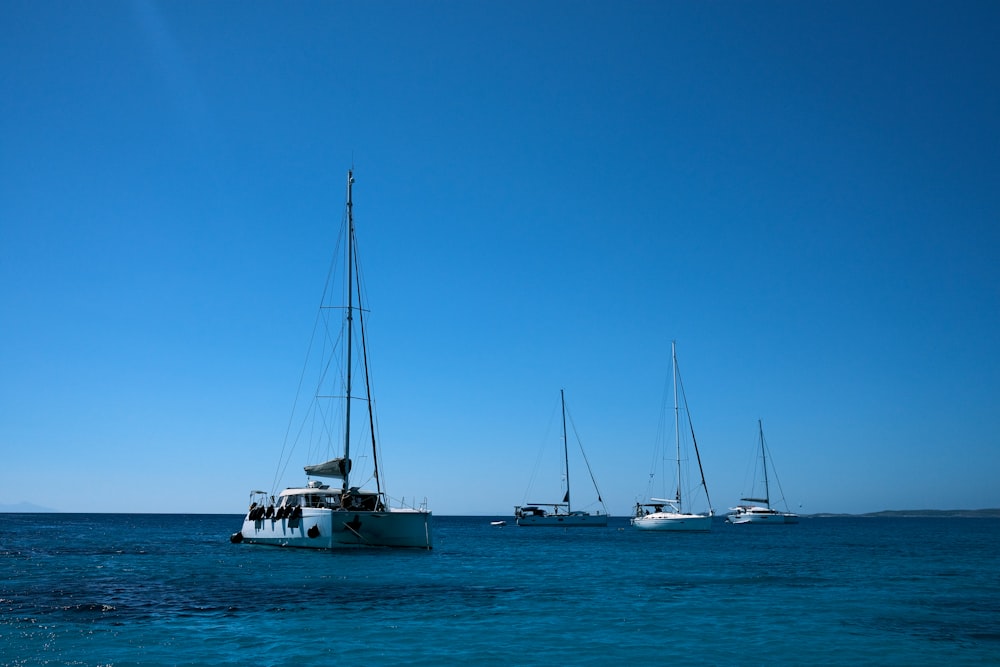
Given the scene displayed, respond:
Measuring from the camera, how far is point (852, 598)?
Answer: 2788cm

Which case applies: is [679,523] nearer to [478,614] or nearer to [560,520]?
[560,520]

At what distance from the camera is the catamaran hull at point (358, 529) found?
136 ft

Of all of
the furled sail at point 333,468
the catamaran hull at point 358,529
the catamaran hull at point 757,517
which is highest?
the furled sail at point 333,468

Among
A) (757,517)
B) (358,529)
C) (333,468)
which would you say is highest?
(333,468)

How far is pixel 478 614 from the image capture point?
22.9 metres

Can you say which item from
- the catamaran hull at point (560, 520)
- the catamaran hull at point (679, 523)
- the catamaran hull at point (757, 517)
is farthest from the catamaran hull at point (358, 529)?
the catamaran hull at point (757, 517)

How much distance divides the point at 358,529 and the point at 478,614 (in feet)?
65.3

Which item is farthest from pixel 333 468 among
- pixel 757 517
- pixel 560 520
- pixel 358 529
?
pixel 757 517

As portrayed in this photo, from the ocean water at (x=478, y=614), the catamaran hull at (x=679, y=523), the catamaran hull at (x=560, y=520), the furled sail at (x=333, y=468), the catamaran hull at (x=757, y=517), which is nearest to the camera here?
the ocean water at (x=478, y=614)

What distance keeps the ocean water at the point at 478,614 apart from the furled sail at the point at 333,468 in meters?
6.79

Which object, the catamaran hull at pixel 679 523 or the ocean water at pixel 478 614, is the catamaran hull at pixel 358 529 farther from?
the catamaran hull at pixel 679 523

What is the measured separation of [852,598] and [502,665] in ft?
55.9

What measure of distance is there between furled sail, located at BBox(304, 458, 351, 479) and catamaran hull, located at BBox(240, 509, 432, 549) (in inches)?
129

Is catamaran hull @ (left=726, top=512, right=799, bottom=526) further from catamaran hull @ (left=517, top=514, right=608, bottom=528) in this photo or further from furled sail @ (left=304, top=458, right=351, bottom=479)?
furled sail @ (left=304, top=458, right=351, bottom=479)
